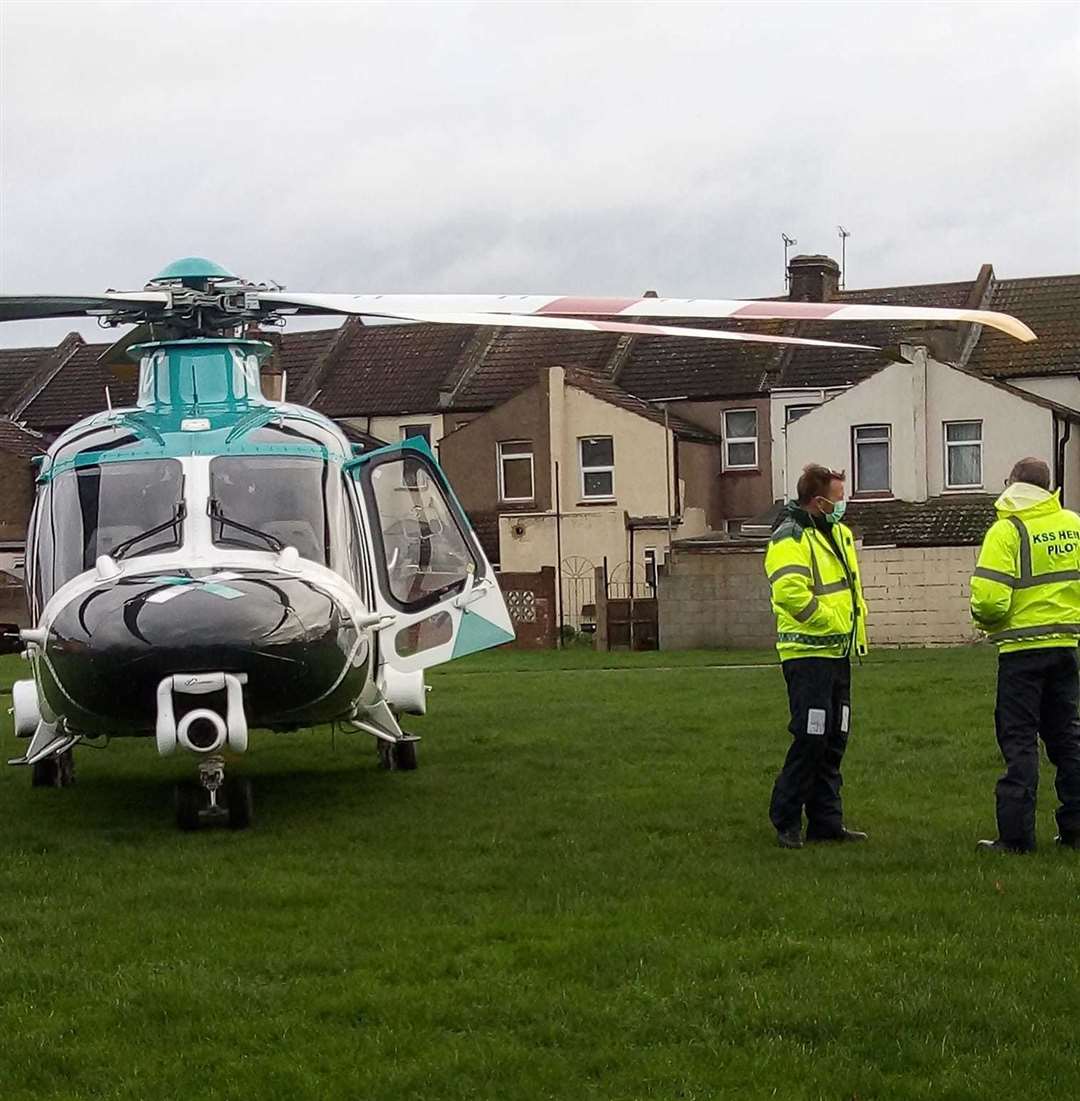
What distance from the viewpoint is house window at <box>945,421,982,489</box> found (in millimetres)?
42219

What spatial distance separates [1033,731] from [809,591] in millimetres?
1427

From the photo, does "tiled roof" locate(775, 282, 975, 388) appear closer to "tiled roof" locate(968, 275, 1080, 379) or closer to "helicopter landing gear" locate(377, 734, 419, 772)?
"tiled roof" locate(968, 275, 1080, 379)

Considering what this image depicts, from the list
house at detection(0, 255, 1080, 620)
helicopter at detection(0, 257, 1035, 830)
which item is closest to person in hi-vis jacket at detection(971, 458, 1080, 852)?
helicopter at detection(0, 257, 1035, 830)

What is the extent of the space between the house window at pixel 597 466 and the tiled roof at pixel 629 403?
97 cm

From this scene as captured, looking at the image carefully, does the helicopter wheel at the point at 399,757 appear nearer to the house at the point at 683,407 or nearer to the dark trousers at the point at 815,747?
the dark trousers at the point at 815,747

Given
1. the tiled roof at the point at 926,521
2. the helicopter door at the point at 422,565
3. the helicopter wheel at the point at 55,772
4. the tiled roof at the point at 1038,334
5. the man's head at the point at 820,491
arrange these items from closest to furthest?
the man's head at the point at 820,491 < the helicopter door at the point at 422,565 < the helicopter wheel at the point at 55,772 < the tiled roof at the point at 926,521 < the tiled roof at the point at 1038,334

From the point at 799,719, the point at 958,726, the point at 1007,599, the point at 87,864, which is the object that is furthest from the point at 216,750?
the point at 958,726

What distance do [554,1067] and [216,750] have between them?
4753 millimetres

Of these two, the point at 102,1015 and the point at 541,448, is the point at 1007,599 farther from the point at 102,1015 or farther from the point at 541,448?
the point at 541,448

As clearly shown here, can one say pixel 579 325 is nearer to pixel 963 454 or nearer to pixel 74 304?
pixel 74 304

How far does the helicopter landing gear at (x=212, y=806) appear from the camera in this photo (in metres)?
11.7

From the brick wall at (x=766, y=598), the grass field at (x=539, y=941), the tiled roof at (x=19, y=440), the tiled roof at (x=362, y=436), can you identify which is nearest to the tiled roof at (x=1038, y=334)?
the brick wall at (x=766, y=598)

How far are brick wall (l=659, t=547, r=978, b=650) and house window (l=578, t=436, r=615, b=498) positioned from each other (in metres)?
10.9

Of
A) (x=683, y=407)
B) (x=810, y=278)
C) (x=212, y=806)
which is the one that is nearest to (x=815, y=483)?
(x=212, y=806)
